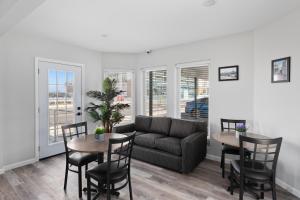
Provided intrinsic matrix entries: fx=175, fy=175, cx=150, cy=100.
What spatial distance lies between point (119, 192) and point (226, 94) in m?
2.75

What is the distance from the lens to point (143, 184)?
2.81m

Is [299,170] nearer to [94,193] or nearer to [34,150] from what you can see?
[94,193]

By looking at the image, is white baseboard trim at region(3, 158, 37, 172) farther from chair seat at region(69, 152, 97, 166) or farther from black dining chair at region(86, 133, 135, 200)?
black dining chair at region(86, 133, 135, 200)

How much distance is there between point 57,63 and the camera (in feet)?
13.0

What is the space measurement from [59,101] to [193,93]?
3164 millimetres

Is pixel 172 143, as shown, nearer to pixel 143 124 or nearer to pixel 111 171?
pixel 143 124

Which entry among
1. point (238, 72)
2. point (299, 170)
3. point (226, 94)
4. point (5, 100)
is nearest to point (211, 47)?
point (238, 72)

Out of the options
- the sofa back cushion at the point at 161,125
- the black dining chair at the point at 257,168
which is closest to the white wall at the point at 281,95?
the black dining chair at the point at 257,168

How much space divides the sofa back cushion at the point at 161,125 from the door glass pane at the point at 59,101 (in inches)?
77.4

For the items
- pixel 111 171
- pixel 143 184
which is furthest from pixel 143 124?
pixel 111 171

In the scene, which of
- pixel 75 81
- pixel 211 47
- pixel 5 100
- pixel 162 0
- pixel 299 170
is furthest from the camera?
pixel 75 81

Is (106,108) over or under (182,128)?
over

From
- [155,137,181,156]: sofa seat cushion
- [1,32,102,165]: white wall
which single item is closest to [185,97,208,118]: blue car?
[155,137,181,156]: sofa seat cushion

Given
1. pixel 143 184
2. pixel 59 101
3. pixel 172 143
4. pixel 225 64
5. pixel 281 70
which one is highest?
pixel 225 64
